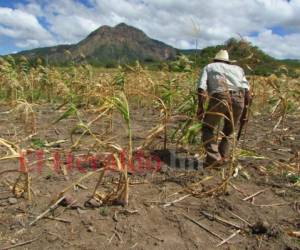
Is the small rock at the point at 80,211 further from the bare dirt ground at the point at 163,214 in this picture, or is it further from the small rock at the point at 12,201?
the small rock at the point at 12,201

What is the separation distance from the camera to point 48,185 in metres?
3.50

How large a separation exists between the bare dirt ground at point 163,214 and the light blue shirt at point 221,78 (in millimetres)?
733

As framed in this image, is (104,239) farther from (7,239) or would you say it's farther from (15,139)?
(15,139)

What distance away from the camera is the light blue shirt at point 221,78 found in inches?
165

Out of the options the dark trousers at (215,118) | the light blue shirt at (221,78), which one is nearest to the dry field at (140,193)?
the dark trousers at (215,118)

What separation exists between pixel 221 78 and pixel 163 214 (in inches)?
61.7

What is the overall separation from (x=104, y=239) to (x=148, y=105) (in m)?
5.46

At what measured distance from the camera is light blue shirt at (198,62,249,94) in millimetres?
4188

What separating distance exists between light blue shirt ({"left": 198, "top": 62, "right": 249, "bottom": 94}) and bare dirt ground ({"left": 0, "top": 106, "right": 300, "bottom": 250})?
0.73m

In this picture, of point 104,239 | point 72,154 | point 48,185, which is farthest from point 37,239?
point 72,154

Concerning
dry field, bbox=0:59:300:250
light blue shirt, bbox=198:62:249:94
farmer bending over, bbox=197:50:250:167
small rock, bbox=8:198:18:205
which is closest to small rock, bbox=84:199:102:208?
dry field, bbox=0:59:300:250

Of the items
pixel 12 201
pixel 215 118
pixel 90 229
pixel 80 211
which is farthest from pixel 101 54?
pixel 90 229

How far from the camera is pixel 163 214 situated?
10.3ft

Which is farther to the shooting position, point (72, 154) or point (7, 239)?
point (72, 154)
